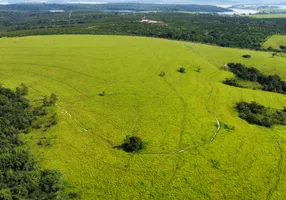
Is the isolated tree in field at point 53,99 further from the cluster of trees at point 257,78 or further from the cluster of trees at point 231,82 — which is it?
the cluster of trees at point 257,78

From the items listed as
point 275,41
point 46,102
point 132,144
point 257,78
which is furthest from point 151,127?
point 275,41

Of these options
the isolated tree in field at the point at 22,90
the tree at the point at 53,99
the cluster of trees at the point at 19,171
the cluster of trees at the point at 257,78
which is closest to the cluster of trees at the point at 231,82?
the cluster of trees at the point at 257,78

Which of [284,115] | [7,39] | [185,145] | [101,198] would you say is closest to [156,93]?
[185,145]

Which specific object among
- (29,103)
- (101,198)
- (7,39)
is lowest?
(101,198)

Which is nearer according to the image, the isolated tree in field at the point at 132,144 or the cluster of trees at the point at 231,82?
the isolated tree in field at the point at 132,144

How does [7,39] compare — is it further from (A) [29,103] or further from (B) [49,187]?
(B) [49,187]

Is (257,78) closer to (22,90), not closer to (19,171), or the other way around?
(22,90)
